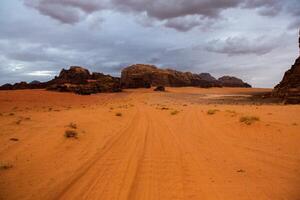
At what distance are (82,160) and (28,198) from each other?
7.61 ft

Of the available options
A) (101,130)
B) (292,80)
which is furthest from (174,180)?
(292,80)

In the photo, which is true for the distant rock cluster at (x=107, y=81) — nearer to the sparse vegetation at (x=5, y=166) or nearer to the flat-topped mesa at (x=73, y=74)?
the flat-topped mesa at (x=73, y=74)

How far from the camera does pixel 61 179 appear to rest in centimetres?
630

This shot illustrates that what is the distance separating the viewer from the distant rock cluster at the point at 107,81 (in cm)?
4426

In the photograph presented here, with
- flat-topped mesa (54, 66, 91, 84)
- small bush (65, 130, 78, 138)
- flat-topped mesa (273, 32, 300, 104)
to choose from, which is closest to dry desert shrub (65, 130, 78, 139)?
small bush (65, 130, 78, 138)

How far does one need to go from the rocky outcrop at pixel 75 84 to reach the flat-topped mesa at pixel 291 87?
77.3ft

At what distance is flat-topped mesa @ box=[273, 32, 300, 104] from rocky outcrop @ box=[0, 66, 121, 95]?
928 inches

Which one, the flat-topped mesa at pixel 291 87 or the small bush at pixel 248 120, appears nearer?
the small bush at pixel 248 120

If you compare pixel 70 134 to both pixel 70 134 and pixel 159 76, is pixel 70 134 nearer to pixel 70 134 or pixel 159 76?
pixel 70 134

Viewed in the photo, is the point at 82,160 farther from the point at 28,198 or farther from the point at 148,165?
the point at 28,198

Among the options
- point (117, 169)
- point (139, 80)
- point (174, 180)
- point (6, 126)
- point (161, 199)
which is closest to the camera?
point (161, 199)

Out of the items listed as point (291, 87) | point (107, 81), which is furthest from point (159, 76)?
point (291, 87)

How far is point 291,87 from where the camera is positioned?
3111 cm

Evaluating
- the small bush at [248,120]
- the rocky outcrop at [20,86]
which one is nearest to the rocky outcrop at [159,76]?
the rocky outcrop at [20,86]
